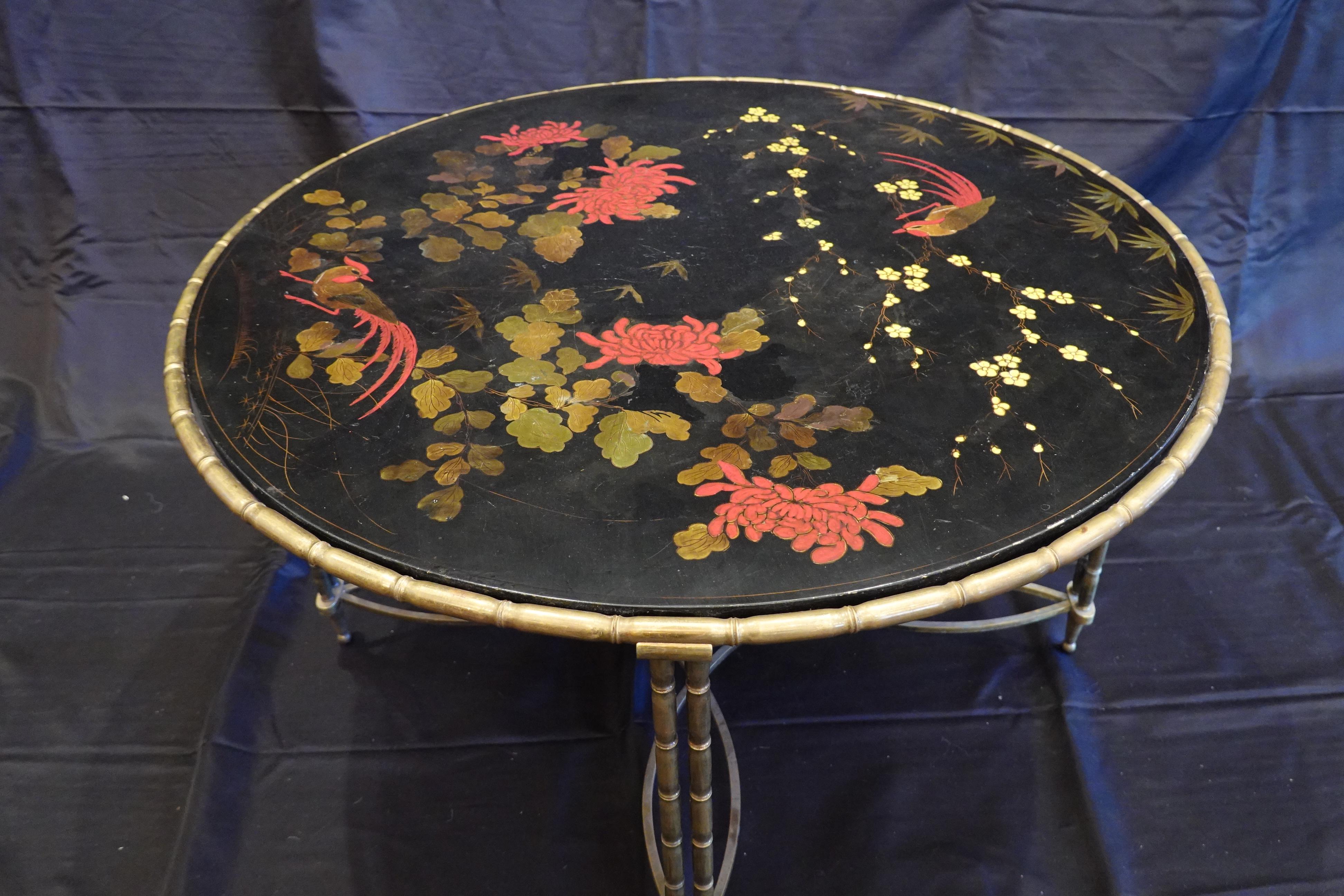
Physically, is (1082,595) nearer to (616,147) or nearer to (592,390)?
(592,390)

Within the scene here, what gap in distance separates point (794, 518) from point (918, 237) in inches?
23.2

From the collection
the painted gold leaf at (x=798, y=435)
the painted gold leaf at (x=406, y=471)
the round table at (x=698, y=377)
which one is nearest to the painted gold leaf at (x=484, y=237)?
the round table at (x=698, y=377)

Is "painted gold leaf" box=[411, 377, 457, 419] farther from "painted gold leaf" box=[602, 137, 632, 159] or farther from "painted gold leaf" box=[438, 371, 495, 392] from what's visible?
"painted gold leaf" box=[602, 137, 632, 159]

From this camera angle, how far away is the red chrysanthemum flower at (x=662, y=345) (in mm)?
1250

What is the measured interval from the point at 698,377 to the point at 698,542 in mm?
267

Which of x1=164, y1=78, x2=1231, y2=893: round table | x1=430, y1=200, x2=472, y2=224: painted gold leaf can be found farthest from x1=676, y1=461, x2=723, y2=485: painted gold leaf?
x1=430, y1=200, x2=472, y2=224: painted gold leaf

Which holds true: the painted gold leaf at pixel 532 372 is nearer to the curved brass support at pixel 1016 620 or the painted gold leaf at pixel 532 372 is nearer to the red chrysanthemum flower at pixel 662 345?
the red chrysanthemum flower at pixel 662 345

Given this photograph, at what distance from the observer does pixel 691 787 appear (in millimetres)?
1211

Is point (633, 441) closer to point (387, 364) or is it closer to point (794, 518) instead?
point (794, 518)

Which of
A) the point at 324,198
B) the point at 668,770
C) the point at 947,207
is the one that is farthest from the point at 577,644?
the point at 947,207

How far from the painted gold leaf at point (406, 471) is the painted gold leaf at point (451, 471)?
0.01m

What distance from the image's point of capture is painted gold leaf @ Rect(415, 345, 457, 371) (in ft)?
4.10

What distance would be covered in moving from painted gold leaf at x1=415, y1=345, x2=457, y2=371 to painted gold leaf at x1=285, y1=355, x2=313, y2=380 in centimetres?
13

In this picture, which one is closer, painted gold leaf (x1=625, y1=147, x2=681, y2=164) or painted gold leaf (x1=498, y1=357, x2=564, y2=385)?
painted gold leaf (x1=498, y1=357, x2=564, y2=385)
